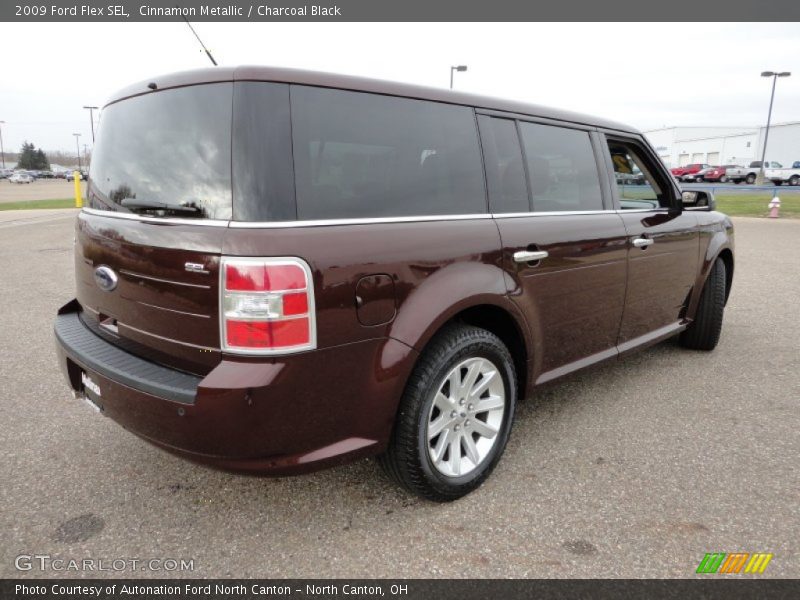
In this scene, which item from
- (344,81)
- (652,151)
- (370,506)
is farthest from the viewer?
(652,151)

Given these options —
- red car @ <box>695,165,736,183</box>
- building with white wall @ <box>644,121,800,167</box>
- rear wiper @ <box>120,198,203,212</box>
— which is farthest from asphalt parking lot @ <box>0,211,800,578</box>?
building with white wall @ <box>644,121,800,167</box>

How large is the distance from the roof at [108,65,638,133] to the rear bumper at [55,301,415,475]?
3.20 ft

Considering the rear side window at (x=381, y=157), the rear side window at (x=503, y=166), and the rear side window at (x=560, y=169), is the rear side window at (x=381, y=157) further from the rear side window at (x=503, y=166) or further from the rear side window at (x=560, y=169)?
the rear side window at (x=560, y=169)

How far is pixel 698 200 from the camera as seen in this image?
420 centimetres

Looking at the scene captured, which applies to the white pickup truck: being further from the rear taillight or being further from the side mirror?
the rear taillight

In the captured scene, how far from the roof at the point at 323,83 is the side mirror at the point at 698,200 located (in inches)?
69.8

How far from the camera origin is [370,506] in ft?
8.23

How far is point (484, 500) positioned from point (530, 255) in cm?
115

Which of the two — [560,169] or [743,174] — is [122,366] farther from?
[743,174]
